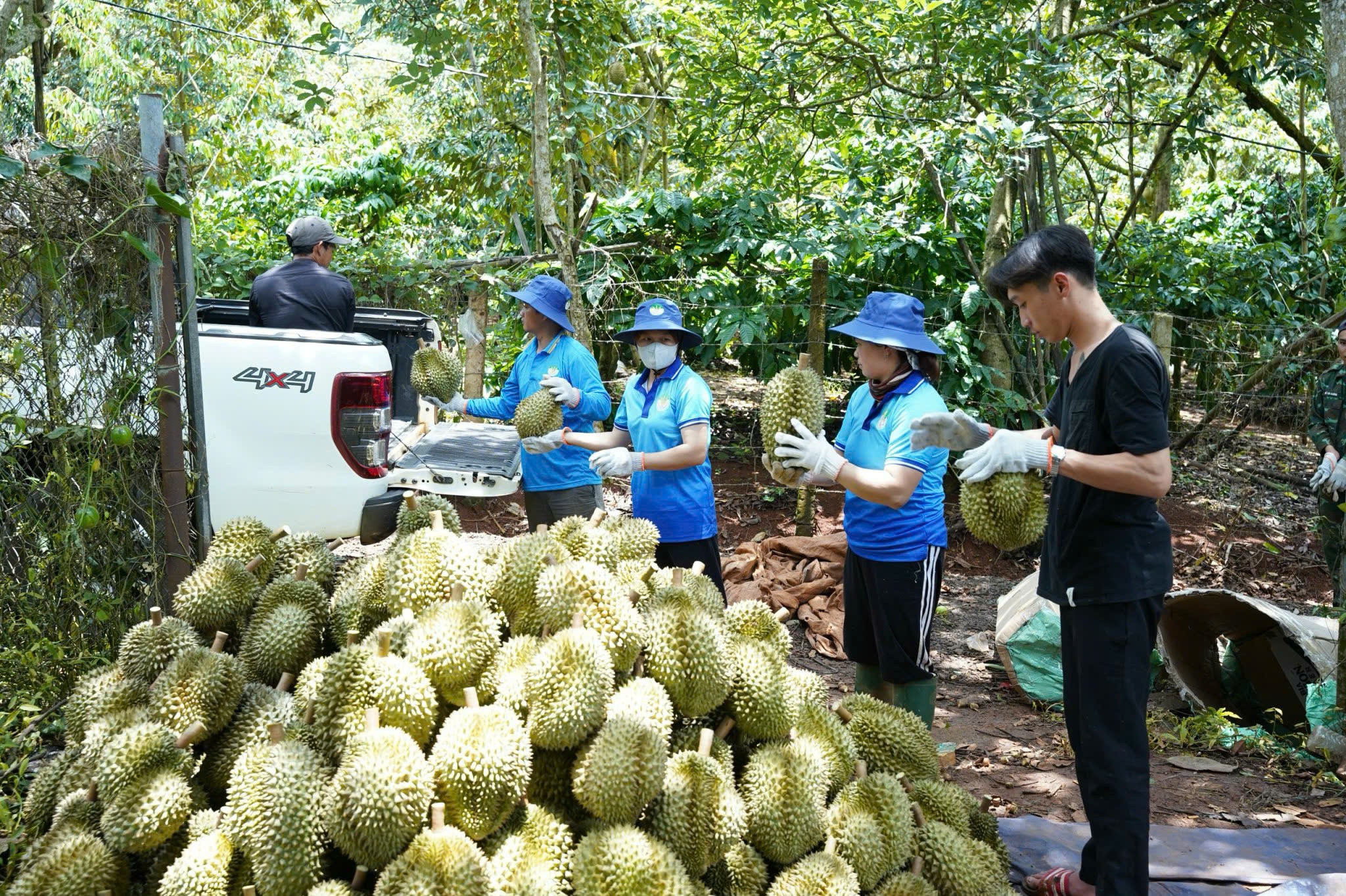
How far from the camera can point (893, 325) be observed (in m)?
3.56

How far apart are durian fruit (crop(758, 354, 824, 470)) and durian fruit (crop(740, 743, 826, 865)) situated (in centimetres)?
140

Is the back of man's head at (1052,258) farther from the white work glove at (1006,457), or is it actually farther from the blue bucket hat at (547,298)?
the blue bucket hat at (547,298)

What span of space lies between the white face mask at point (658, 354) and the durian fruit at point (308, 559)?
173 centimetres

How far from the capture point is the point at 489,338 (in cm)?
935

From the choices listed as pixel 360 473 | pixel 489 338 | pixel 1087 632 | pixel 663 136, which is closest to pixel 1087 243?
pixel 1087 632

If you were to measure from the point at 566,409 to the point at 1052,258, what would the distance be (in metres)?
2.72

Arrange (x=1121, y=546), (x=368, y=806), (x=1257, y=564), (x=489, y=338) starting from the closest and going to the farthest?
(x=368, y=806) → (x=1121, y=546) → (x=1257, y=564) → (x=489, y=338)

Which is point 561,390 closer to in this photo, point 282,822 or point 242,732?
point 242,732

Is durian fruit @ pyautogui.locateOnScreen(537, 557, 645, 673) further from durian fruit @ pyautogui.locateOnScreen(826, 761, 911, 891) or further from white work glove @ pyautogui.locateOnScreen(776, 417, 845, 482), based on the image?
white work glove @ pyautogui.locateOnScreen(776, 417, 845, 482)

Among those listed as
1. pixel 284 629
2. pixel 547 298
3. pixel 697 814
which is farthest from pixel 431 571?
pixel 547 298

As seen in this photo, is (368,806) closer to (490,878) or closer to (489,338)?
(490,878)

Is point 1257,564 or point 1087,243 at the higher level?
point 1087,243

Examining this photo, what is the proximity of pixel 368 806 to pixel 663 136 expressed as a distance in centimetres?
1046

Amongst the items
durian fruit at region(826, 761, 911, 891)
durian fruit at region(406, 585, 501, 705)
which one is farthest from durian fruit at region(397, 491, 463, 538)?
durian fruit at region(826, 761, 911, 891)
